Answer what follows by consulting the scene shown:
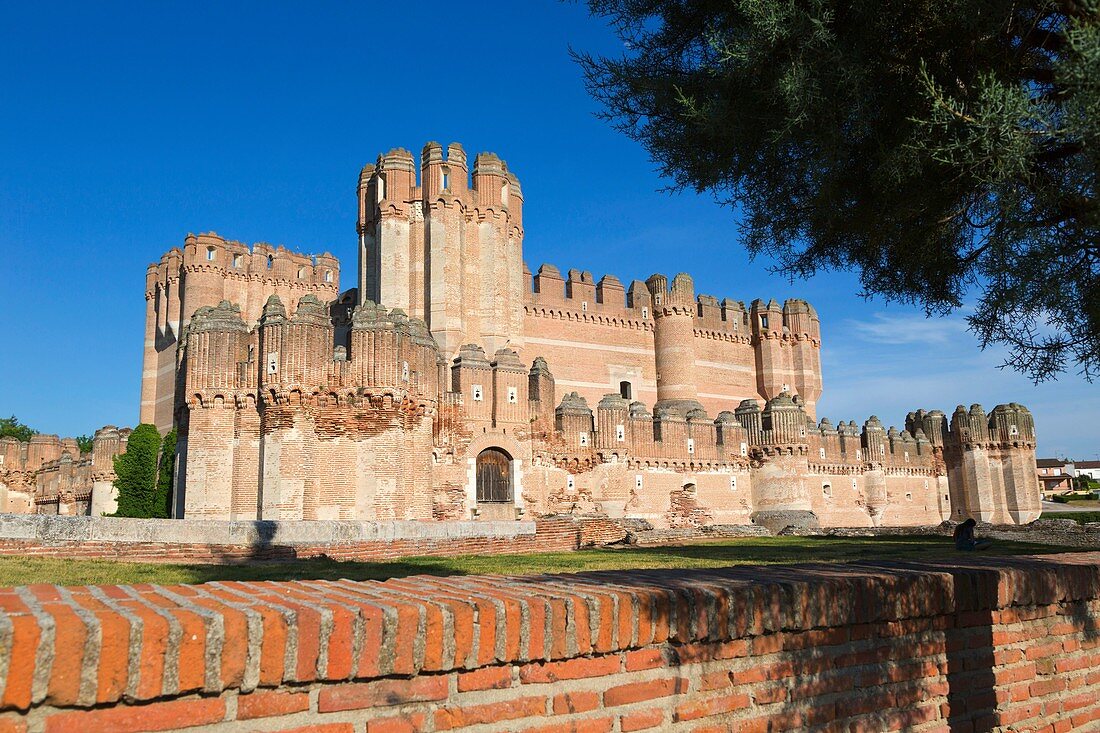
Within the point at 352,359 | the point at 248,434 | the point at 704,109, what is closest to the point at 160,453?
the point at 248,434

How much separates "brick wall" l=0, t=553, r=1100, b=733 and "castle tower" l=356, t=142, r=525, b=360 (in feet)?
104

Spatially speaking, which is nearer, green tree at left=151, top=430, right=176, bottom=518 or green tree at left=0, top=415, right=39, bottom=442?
green tree at left=151, top=430, right=176, bottom=518

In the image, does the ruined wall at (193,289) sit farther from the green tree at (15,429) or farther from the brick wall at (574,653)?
the brick wall at (574,653)

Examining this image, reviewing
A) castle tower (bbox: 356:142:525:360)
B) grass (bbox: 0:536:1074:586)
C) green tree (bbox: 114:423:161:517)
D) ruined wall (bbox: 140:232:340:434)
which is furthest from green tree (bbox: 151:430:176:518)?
ruined wall (bbox: 140:232:340:434)

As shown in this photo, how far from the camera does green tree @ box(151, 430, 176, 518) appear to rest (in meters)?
27.6

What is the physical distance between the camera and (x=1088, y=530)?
26141 millimetres

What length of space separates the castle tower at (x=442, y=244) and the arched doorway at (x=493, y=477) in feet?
29.6

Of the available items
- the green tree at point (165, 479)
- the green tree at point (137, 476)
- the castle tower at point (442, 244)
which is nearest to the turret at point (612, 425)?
the castle tower at point (442, 244)

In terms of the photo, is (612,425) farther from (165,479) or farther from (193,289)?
(193,289)

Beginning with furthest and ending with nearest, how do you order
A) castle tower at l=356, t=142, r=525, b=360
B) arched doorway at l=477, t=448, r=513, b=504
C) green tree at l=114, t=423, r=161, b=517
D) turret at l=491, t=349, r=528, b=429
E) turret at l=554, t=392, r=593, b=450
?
castle tower at l=356, t=142, r=525, b=360 < turret at l=554, t=392, r=593, b=450 < green tree at l=114, t=423, r=161, b=517 < turret at l=491, t=349, r=528, b=429 < arched doorway at l=477, t=448, r=513, b=504

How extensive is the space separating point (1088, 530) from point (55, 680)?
2958 cm

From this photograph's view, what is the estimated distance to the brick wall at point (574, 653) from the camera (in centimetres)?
271

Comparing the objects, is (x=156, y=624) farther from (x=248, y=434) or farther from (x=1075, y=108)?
(x=248, y=434)

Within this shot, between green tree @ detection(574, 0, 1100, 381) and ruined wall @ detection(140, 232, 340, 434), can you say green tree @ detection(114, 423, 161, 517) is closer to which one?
ruined wall @ detection(140, 232, 340, 434)
